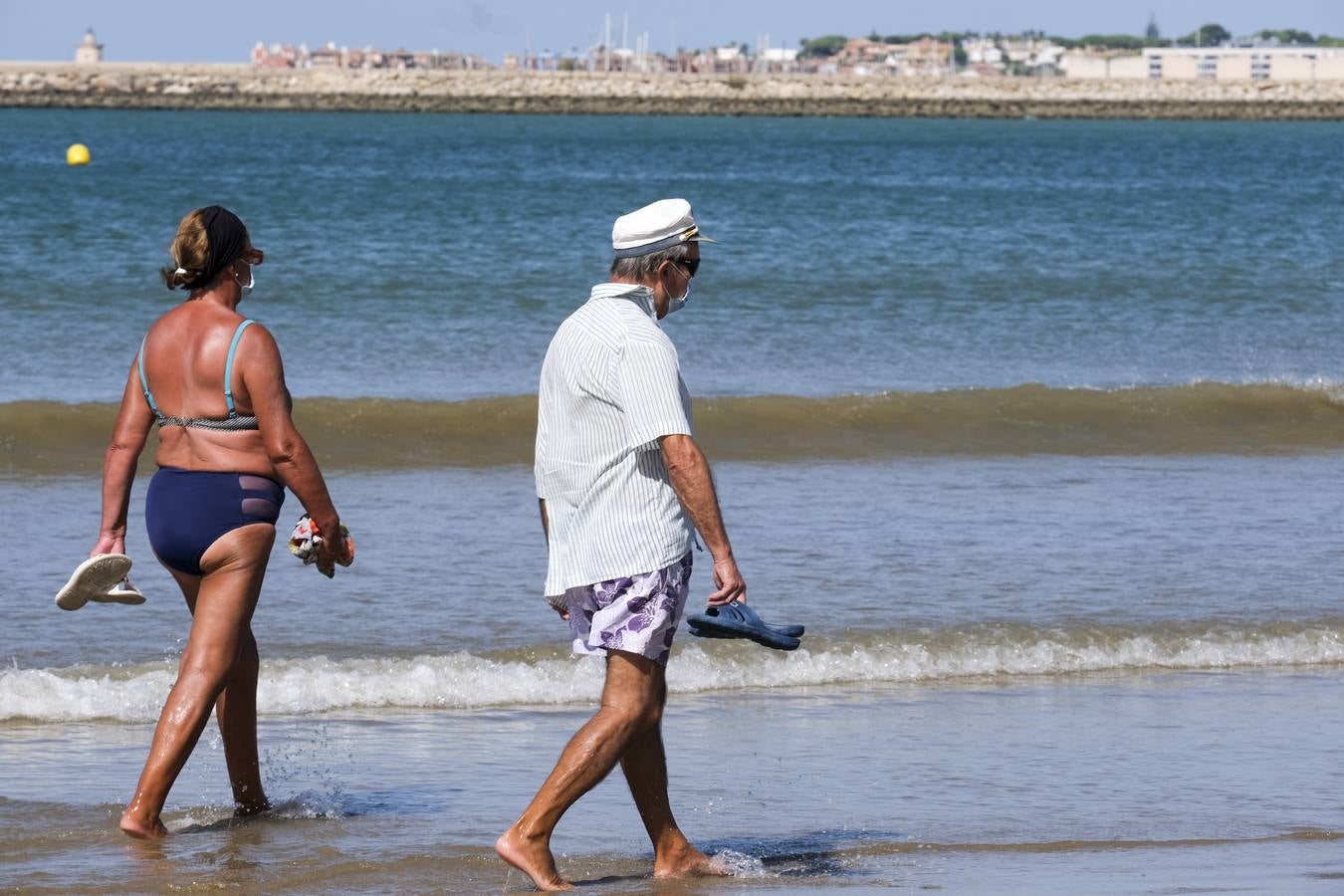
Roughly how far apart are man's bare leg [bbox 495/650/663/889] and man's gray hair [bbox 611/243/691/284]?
2.74 feet

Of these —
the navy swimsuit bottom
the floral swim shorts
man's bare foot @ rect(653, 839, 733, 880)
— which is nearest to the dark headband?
the navy swimsuit bottom

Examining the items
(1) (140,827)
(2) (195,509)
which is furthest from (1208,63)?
(1) (140,827)

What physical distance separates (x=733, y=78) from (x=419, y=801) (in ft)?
370

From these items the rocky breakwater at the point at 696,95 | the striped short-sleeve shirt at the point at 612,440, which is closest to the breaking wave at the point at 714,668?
the striped short-sleeve shirt at the point at 612,440

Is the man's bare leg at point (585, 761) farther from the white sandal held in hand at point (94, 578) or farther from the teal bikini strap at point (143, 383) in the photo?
the teal bikini strap at point (143, 383)

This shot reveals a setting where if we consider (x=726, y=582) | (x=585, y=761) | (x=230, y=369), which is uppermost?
(x=230, y=369)

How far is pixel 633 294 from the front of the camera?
424 cm

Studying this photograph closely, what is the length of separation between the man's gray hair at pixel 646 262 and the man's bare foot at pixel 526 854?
125 centimetres

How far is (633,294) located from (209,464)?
1128mm

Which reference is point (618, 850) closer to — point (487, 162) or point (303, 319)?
point (303, 319)

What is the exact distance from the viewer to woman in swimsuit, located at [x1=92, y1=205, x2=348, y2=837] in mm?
4527

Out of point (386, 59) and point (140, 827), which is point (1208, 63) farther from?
point (140, 827)

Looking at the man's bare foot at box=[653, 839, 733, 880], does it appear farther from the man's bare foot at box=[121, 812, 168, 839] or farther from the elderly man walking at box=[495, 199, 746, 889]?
the man's bare foot at box=[121, 812, 168, 839]

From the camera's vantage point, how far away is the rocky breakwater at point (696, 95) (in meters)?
114
